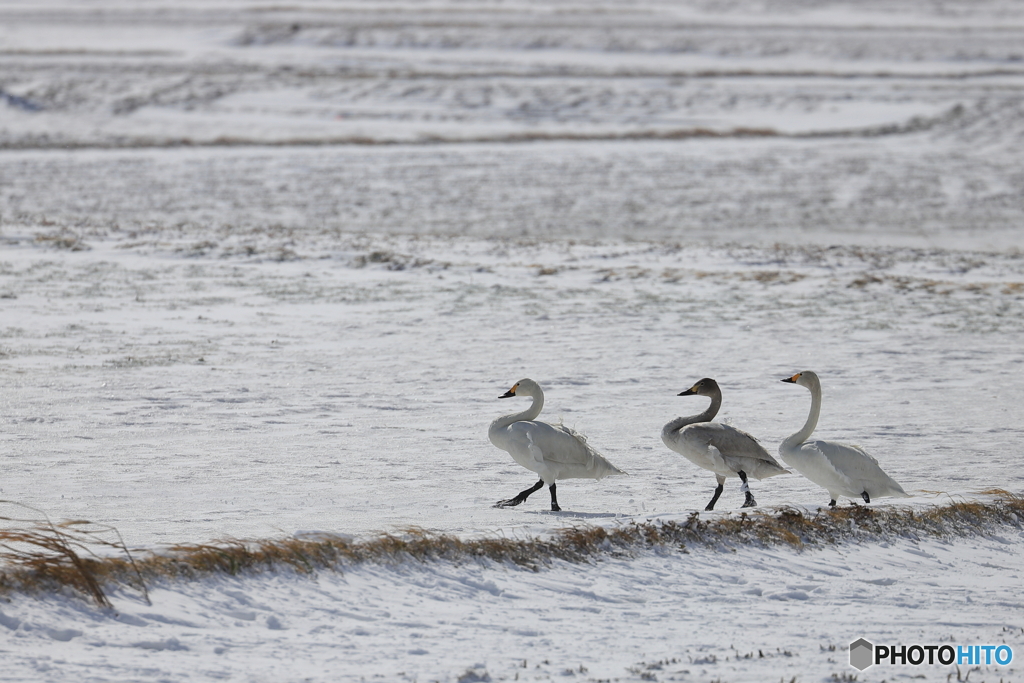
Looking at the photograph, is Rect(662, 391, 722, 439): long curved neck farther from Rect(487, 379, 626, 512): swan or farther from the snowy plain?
the snowy plain

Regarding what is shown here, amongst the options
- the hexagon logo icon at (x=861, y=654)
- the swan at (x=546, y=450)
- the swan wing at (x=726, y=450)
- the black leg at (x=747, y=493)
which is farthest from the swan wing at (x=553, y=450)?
the hexagon logo icon at (x=861, y=654)

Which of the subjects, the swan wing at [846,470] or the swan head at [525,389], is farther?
the swan head at [525,389]

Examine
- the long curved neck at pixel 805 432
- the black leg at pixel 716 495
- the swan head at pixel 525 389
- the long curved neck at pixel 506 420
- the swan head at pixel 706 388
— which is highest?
the swan head at pixel 525 389

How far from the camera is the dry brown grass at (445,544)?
580cm

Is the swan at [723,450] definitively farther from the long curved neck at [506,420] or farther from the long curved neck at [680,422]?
the long curved neck at [506,420]

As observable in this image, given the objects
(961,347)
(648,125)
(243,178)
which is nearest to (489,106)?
(648,125)

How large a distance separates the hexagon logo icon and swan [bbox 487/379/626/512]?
7.51ft

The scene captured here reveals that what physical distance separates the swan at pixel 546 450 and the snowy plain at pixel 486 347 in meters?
0.29

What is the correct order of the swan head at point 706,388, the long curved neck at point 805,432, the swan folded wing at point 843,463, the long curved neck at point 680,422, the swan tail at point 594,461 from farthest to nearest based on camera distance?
the swan head at point 706,388
the long curved neck at point 680,422
the long curved neck at point 805,432
the swan tail at point 594,461
the swan folded wing at point 843,463

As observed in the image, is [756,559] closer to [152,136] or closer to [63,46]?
[152,136]

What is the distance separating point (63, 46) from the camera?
53969 mm

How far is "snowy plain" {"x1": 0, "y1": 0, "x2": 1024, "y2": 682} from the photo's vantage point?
19.3 ft

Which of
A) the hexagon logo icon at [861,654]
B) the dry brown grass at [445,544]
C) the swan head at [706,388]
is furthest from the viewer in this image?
the swan head at [706,388]

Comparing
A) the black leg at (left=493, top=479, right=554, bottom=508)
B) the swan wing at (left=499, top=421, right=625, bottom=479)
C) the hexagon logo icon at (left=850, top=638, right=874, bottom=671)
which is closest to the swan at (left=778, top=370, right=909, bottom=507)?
the swan wing at (left=499, top=421, right=625, bottom=479)
